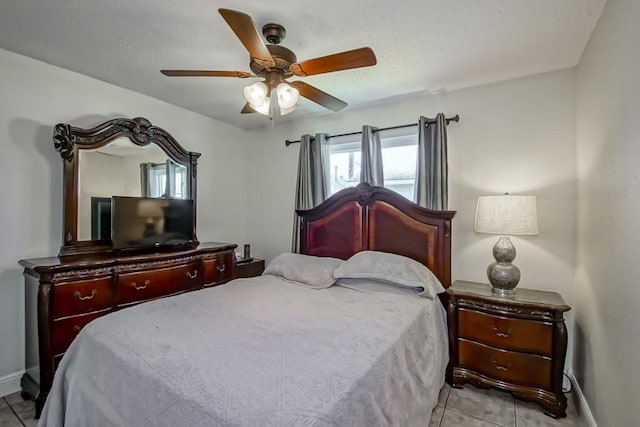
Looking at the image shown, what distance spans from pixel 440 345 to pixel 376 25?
232cm

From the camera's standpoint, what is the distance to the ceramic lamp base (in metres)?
2.42

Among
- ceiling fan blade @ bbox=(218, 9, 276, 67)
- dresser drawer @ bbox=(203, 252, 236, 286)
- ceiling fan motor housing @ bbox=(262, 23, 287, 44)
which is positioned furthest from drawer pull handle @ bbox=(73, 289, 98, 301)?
ceiling fan motor housing @ bbox=(262, 23, 287, 44)

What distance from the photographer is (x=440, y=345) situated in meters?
2.38

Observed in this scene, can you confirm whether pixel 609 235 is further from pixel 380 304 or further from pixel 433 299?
pixel 380 304

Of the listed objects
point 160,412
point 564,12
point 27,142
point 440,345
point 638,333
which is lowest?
point 440,345

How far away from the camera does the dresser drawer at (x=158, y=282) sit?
263 centimetres

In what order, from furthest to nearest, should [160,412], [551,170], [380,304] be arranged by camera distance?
[551,170] < [380,304] < [160,412]

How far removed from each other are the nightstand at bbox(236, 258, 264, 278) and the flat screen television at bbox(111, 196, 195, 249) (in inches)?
25.4

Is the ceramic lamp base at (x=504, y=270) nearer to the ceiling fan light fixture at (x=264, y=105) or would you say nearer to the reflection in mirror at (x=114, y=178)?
→ the ceiling fan light fixture at (x=264, y=105)

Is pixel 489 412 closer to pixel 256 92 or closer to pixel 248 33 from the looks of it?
pixel 256 92

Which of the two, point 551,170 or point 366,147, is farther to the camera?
point 366,147

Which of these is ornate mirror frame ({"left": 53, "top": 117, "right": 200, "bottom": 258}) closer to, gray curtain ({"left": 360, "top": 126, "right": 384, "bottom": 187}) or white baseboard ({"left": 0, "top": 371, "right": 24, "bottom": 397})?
white baseboard ({"left": 0, "top": 371, "right": 24, "bottom": 397})

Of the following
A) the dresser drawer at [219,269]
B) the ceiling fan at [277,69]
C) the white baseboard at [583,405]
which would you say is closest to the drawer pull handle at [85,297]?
the dresser drawer at [219,269]

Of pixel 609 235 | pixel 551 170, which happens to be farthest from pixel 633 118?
pixel 551 170
